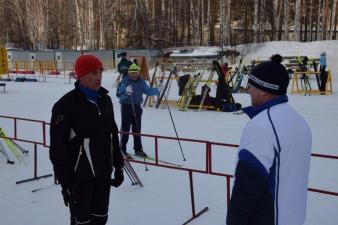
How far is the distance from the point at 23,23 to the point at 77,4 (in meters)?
8.28

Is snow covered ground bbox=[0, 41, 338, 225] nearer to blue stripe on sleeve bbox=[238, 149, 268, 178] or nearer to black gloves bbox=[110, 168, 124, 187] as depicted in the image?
black gloves bbox=[110, 168, 124, 187]

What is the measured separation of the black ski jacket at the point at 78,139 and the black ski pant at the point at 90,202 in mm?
64

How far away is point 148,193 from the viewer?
553 centimetres

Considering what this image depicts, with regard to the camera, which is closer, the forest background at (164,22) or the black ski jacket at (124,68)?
the black ski jacket at (124,68)

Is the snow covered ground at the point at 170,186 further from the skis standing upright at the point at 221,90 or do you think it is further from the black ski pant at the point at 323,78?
the black ski pant at the point at 323,78

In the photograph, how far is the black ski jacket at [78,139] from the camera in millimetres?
3006

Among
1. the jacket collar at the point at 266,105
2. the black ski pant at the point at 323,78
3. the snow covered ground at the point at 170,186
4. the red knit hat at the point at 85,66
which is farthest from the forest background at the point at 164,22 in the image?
the jacket collar at the point at 266,105

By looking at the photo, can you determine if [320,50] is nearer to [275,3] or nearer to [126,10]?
[275,3]

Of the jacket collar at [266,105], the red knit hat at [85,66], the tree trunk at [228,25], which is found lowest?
the jacket collar at [266,105]

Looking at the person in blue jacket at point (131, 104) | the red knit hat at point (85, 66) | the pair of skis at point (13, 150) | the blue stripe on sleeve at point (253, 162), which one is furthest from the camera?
the person in blue jacket at point (131, 104)

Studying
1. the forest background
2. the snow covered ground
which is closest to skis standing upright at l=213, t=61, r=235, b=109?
the snow covered ground

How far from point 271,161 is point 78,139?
163 cm

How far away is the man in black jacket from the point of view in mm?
3020

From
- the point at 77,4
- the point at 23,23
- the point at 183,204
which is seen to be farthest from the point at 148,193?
the point at 23,23
